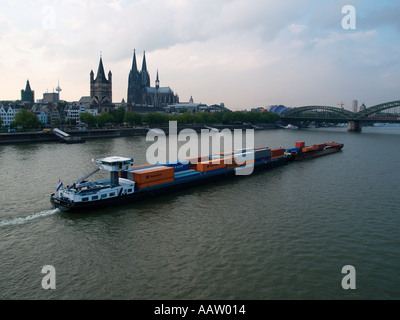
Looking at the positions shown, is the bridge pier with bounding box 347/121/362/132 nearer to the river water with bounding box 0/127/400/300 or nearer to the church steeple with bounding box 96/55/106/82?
the church steeple with bounding box 96/55/106/82

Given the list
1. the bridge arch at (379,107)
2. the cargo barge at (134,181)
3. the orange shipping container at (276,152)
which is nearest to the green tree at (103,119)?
the orange shipping container at (276,152)

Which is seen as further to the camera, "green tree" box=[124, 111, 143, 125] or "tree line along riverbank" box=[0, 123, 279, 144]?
"green tree" box=[124, 111, 143, 125]

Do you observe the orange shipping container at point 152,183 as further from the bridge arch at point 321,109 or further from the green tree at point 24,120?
the bridge arch at point 321,109

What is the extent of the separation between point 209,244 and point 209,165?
58.9 ft

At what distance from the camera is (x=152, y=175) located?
28.3m

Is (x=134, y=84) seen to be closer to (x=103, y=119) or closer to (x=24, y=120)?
(x=103, y=119)

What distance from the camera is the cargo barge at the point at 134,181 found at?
76.3 ft

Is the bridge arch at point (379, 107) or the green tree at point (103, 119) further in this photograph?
the bridge arch at point (379, 107)

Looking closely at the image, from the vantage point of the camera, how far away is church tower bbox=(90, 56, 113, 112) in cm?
13462

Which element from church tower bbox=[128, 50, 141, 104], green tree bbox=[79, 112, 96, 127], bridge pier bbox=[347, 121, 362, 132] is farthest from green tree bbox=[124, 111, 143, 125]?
bridge pier bbox=[347, 121, 362, 132]

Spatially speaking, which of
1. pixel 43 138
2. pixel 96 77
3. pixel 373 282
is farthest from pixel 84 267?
pixel 96 77

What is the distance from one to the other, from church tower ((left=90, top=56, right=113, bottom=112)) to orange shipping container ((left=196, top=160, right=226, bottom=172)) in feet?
352

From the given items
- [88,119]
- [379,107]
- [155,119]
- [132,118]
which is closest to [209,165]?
[88,119]
